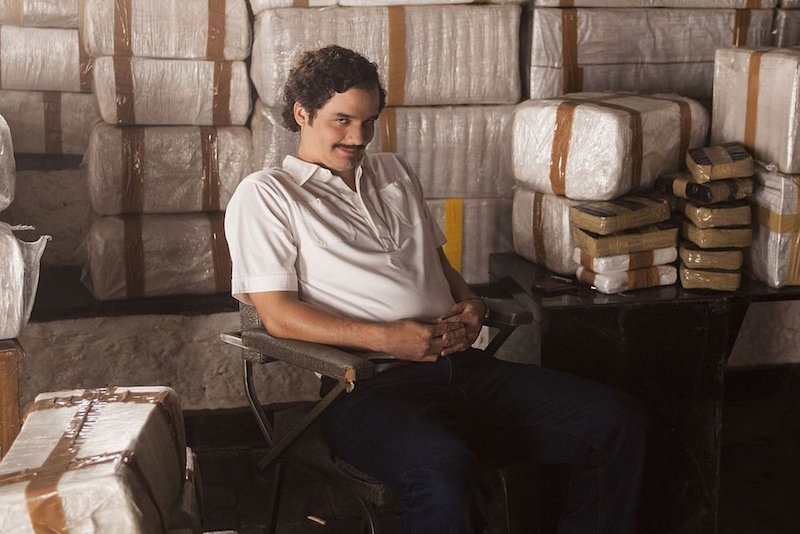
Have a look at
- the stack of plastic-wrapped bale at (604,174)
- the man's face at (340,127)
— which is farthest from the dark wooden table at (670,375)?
the man's face at (340,127)

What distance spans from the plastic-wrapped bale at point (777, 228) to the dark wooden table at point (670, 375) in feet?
0.85

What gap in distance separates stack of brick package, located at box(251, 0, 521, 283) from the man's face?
0.94 m

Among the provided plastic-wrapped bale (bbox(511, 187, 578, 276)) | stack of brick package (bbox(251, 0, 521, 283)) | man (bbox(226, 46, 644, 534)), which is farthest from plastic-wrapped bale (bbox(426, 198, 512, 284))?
man (bbox(226, 46, 644, 534))

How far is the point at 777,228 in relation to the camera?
3.45m

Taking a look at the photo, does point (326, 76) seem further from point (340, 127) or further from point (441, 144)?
point (441, 144)

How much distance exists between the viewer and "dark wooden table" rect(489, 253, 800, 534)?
10.7 ft

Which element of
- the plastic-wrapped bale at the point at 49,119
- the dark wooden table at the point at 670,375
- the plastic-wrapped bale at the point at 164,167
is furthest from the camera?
the plastic-wrapped bale at the point at 49,119

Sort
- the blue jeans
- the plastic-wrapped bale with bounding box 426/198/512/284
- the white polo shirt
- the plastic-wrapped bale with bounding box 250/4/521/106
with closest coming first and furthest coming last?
the blue jeans → the white polo shirt → the plastic-wrapped bale with bounding box 250/4/521/106 → the plastic-wrapped bale with bounding box 426/198/512/284

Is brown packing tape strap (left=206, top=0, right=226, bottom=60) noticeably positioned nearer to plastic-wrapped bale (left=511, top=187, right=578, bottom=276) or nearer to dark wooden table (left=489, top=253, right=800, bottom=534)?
plastic-wrapped bale (left=511, top=187, right=578, bottom=276)

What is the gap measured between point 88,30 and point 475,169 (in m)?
1.47

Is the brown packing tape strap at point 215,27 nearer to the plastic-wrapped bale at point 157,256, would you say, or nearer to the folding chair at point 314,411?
the plastic-wrapped bale at point 157,256

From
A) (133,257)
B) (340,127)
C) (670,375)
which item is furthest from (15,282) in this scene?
(670,375)

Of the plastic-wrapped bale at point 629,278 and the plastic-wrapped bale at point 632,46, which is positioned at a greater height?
the plastic-wrapped bale at point 632,46

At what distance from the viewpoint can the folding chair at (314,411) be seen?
2.49 meters
